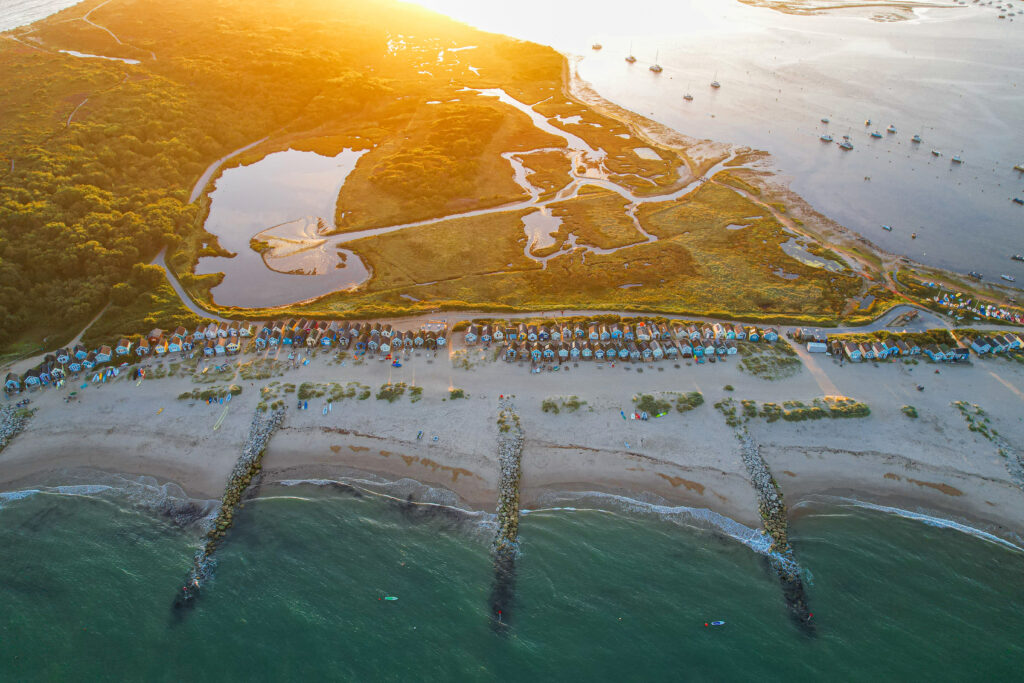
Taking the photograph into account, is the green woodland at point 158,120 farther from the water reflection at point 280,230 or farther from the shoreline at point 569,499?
the shoreline at point 569,499

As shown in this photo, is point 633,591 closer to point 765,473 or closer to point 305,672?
point 765,473

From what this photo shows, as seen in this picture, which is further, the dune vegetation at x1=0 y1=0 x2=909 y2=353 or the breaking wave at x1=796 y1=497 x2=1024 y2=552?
the dune vegetation at x1=0 y1=0 x2=909 y2=353

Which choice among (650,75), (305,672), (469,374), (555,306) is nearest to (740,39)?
(650,75)

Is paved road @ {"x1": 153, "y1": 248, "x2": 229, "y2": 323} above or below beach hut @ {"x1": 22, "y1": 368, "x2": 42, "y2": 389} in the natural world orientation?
above

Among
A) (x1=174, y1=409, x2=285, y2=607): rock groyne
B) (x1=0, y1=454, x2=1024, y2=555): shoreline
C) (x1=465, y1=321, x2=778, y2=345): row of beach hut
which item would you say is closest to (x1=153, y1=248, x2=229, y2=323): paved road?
(x1=174, y1=409, x2=285, y2=607): rock groyne

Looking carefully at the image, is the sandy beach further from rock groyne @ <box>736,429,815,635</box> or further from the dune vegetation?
the dune vegetation

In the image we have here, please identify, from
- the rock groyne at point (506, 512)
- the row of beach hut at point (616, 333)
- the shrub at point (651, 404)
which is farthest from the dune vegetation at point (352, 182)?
the rock groyne at point (506, 512)

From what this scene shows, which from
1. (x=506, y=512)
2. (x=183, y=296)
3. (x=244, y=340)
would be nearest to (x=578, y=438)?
(x=506, y=512)
